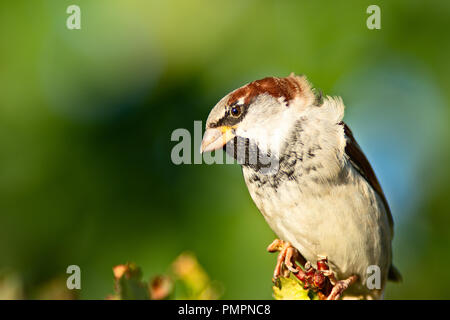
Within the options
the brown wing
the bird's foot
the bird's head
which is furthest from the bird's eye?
the bird's foot

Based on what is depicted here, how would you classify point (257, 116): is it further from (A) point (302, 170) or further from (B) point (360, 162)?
(B) point (360, 162)

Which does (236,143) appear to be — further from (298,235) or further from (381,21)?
(381,21)

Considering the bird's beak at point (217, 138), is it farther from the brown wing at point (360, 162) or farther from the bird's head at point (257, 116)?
the brown wing at point (360, 162)

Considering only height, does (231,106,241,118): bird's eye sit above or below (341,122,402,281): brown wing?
above

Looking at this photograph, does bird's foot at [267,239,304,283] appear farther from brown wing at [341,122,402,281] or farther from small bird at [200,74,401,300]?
brown wing at [341,122,402,281]

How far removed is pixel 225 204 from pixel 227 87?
2.95 ft

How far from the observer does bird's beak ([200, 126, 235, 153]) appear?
2.49 m

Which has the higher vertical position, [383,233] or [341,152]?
[341,152]

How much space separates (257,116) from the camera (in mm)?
2566

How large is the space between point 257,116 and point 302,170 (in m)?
0.38

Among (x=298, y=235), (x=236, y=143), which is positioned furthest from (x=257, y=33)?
(x=298, y=235)

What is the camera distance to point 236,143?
251 centimetres

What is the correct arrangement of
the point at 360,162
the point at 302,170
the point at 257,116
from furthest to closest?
1. the point at 360,162
2. the point at 257,116
3. the point at 302,170

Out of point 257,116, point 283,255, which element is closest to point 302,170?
point 257,116
